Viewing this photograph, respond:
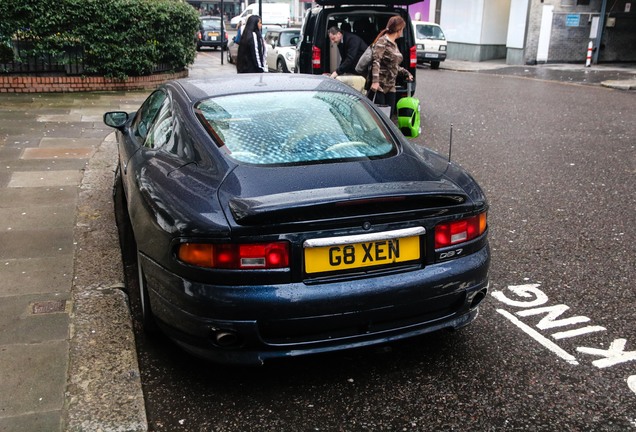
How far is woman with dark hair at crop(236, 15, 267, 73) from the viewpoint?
10859 millimetres

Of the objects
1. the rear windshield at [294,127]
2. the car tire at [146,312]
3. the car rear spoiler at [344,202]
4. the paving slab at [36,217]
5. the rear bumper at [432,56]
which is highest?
the rear windshield at [294,127]

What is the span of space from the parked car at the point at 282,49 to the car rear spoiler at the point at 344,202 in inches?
584

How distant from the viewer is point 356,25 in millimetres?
11570

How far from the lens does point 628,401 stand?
10.2 feet

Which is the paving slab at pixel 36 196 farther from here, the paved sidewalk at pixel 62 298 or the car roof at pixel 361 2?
the car roof at pixel 361 2

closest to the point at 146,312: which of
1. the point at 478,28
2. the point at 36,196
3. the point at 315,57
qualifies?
the point at 36,196

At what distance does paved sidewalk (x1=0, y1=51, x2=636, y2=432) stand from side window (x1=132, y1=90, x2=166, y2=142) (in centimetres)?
90

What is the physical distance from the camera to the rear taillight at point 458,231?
3.18m

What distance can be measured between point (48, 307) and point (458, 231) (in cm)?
251

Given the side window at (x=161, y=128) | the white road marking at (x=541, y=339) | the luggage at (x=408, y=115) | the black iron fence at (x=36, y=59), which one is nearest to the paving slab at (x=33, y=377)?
the side window at (x=161, y=128)

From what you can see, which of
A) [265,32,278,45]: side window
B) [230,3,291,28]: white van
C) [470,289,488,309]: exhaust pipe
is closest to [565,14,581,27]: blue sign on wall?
[265,32,278,45]: side window

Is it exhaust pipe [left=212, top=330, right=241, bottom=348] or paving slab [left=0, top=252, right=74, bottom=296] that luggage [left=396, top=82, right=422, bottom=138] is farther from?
exhaust pipe [left=212, top=330, right=241, bottom=348]

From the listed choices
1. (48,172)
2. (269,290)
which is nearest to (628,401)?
(269,290)

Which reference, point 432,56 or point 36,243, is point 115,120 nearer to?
point 36,243
